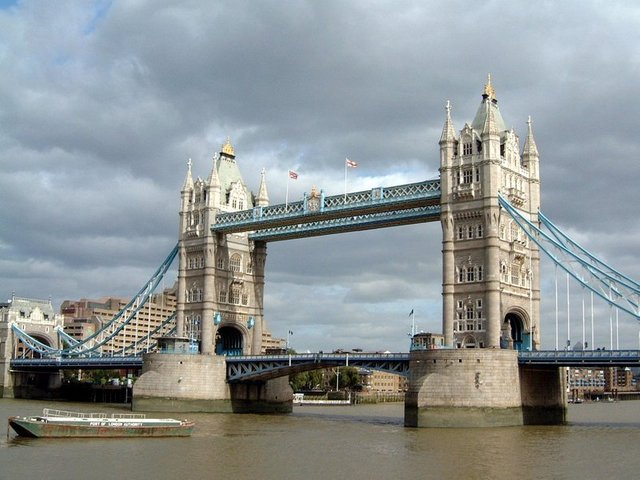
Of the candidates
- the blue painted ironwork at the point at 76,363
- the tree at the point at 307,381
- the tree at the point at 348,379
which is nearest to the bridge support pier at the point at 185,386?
the blue painted ironwork at the point at 76,363

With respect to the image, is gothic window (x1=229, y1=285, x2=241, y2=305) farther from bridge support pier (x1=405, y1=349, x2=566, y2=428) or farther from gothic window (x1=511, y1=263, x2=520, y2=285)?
gothic window (x1=511, y1=263, x2=520, y2=285)

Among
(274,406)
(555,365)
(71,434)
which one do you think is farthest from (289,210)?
(71,434)

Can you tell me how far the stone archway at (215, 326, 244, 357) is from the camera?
9706 centimetres

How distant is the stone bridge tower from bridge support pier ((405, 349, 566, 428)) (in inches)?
1234

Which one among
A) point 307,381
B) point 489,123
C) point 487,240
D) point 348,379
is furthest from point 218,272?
point 348,379

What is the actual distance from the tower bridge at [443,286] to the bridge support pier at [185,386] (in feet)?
0.35

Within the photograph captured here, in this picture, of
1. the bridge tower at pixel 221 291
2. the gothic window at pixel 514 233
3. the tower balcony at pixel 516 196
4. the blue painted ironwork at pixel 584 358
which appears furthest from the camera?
the bridge tower at pixel 221 291

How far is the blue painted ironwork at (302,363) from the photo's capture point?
74.3 m

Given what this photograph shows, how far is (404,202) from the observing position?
79.2 meters

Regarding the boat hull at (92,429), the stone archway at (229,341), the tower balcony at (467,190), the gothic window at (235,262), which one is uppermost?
the tower balcony at (467,190)

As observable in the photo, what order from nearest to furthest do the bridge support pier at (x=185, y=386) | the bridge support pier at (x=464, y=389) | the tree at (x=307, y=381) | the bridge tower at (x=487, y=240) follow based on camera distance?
the bridge support pier at (x=464, y=389)
the bridge tower at (x=487, y=240)
the bridge support pier at (x=185, y=386)
the tree at (x=307, y=381)

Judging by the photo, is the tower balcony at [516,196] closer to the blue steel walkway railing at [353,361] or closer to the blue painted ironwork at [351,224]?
the blue painted ironwork at [351,224]

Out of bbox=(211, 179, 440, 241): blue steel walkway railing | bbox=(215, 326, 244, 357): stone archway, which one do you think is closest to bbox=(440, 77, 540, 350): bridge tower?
bbox=(211, 179, 440, 241): blue steel walkway railing

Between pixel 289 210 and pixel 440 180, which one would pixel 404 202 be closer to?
pixel 440 180
